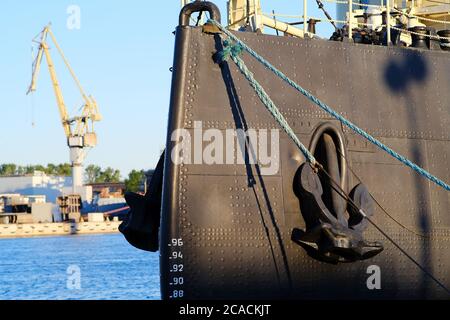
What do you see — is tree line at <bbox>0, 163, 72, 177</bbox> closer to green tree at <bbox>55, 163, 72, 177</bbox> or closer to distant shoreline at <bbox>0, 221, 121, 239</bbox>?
green tree at <bbox>55, 163, 72, 177</bbox>

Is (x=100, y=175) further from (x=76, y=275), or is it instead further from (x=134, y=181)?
(x=76, y=275)

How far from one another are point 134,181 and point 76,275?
100821 millimetres

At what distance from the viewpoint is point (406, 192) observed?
53.0 feet

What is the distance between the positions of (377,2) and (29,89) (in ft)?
290

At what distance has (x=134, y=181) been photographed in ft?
461

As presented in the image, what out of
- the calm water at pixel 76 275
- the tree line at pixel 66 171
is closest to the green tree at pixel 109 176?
the tree line at pixel 66 171

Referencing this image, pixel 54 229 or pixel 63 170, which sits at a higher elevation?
pixel 63 170

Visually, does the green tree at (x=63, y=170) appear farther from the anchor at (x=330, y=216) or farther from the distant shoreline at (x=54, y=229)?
the anchor at (x=330, y=216)

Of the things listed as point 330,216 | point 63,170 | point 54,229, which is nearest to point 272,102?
point 330,216

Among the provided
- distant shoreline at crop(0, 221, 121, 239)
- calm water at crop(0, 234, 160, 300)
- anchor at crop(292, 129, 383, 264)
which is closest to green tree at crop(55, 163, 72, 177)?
distant shoreline at crop(0, 221, 121, 239)

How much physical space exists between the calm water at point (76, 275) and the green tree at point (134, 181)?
76.3 meters
